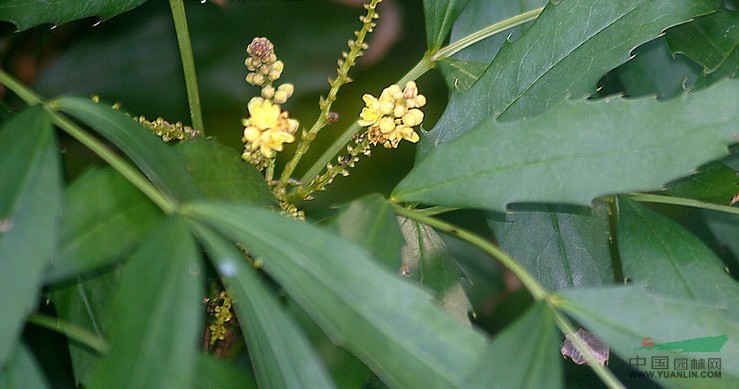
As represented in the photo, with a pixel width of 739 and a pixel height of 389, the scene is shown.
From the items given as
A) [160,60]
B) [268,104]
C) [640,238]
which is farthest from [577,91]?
[160,60]

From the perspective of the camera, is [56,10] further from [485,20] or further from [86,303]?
[485,20]

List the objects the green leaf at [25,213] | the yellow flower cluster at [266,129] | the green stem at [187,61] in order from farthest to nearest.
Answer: the green stem at [187,61] → the yellow flower cluster at [266,129] → the green leaf at [25,213]

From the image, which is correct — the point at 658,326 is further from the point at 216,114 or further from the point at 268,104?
the point at 216,114

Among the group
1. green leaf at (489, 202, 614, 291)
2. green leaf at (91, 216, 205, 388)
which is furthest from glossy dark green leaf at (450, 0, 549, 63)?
green leaf at (91, 216, 205, 388)

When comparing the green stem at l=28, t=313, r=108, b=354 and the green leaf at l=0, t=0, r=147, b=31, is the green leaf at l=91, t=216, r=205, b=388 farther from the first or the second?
the green leaf at l=0, t=0, r=147, b=31

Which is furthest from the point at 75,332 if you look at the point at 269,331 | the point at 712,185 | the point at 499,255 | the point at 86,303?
the point at 712,185

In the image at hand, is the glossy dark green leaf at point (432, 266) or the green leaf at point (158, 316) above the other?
the green leaf at point (158, 316)

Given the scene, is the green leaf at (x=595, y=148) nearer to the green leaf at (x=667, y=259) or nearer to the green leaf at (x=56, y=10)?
the green leaf at (x=667, y=259)

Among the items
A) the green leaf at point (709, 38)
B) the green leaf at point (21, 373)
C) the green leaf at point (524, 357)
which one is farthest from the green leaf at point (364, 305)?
the green leaf at point (709, 38)
